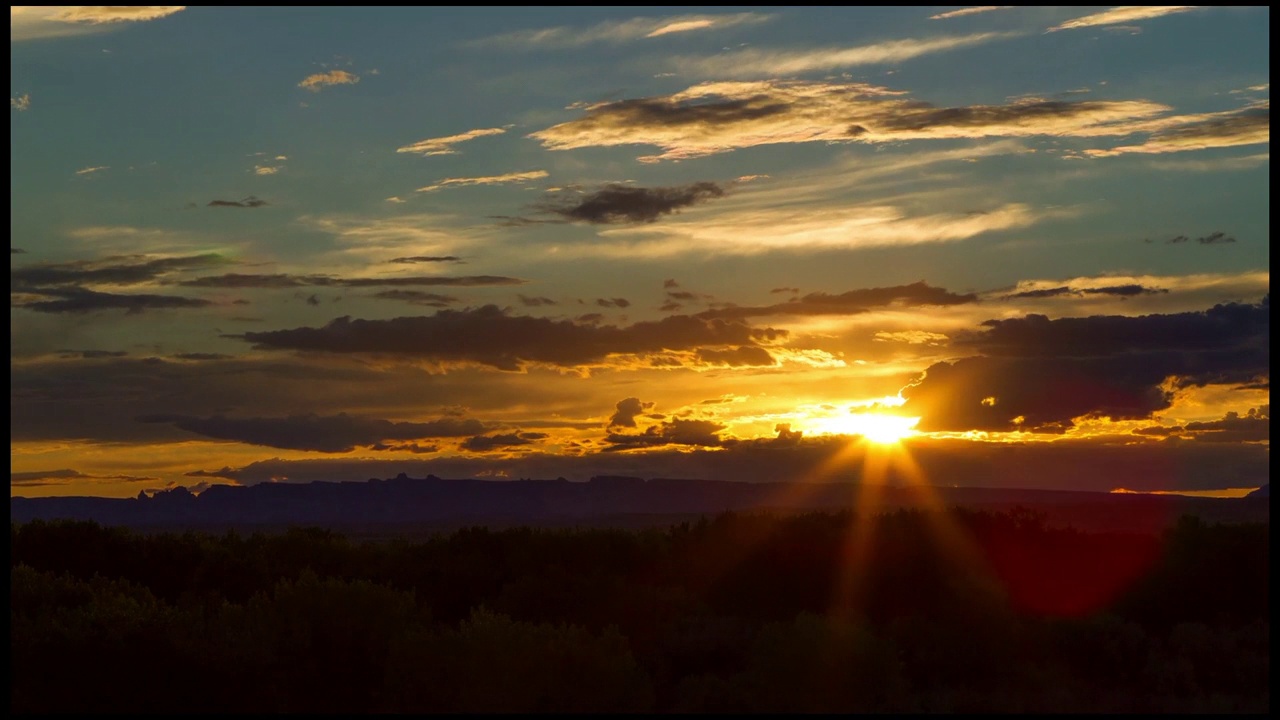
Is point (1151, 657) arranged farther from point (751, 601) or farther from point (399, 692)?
point (399, 692)

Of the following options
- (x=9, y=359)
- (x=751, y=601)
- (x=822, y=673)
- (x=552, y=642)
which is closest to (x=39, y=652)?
(x=9, y=359)

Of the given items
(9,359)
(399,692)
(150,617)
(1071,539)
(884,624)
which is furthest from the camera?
(1071,539)

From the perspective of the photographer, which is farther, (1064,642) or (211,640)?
(1064,642)

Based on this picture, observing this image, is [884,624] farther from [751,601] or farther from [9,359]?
[9,359]

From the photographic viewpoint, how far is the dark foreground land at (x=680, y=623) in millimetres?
20062

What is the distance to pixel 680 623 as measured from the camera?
1063 inches

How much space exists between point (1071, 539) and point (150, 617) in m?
25.0

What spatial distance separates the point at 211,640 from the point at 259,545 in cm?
1737

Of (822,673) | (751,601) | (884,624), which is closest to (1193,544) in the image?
(884,624)

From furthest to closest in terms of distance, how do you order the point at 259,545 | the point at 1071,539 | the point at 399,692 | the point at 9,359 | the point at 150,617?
the point at 259,545 → the point at 1071,539 → the point at 150,617 → the point at 399,692 → the point at 9,359

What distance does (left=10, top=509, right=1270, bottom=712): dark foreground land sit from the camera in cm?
2006

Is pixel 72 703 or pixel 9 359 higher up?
pixel 9 359

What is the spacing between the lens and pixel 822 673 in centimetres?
1989

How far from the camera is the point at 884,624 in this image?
93.1ft
